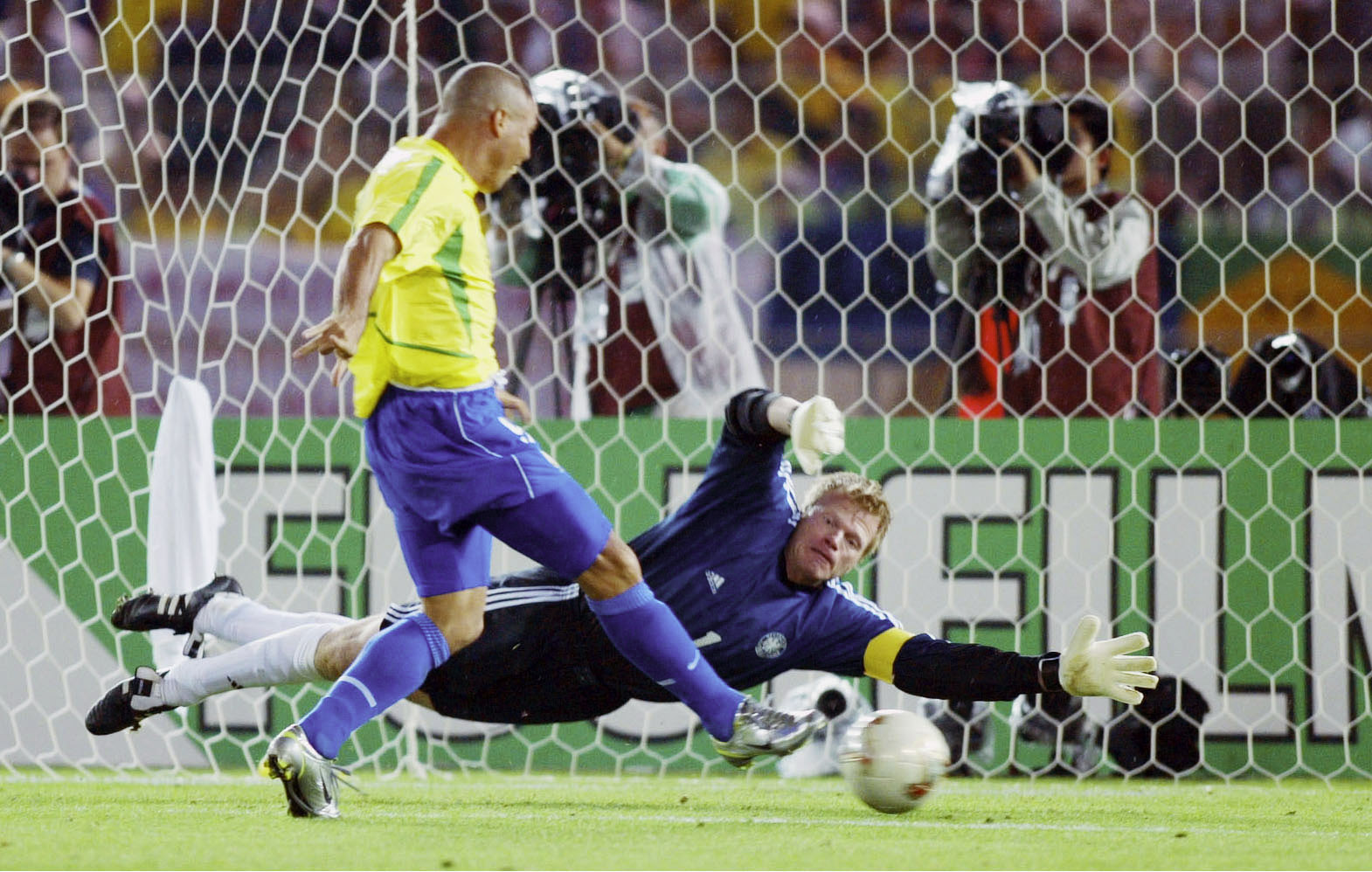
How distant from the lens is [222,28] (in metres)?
4.62

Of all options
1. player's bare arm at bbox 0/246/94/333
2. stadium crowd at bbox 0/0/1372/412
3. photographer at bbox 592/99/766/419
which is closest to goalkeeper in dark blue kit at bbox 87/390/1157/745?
photographer at bbox 592/99/766/419

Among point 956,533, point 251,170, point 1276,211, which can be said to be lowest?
point 956,533

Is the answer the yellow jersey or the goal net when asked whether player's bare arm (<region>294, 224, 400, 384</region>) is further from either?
the goal net

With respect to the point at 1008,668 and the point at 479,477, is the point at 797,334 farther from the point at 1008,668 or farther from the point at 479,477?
the point at 479,477

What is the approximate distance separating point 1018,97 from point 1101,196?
356 millimetres

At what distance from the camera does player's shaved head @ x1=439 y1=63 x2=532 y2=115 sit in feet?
8.99

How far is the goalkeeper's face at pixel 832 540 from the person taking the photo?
9.75 feet

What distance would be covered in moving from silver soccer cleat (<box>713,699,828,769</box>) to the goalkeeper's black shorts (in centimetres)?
39

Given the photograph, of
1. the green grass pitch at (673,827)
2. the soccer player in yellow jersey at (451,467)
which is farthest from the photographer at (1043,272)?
the soccer player in yellow jersey at (451,467)

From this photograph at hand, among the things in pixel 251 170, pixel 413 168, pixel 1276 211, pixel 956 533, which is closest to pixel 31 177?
pixel 251 170

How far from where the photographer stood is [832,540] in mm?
2971

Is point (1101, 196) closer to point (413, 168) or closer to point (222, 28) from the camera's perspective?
point (413, 168)

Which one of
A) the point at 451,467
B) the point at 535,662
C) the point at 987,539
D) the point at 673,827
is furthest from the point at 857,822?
the point at 987,539

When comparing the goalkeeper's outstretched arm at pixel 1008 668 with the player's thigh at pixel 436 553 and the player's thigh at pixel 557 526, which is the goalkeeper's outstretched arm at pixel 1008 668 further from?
Answer: the player's thigh at pixel 436 553
